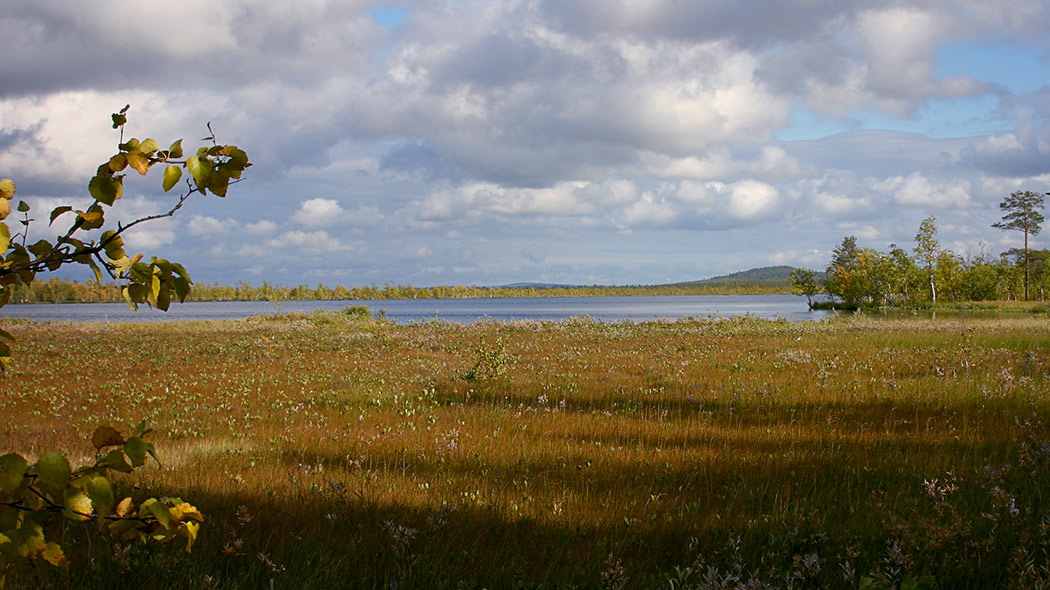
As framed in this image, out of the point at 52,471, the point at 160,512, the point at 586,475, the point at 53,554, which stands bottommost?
the point at 586,475

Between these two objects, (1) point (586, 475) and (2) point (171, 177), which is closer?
(2) point (171, 177)

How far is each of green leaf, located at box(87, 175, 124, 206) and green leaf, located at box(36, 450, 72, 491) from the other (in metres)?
0.82

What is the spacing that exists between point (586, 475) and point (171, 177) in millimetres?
5166

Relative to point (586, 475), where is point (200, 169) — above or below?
above

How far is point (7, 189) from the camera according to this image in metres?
2.10

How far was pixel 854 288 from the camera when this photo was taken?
4341 inches

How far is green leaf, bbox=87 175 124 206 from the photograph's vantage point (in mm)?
1976

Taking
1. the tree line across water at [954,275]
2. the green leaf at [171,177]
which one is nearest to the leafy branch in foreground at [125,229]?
the green leaf at [171,177]

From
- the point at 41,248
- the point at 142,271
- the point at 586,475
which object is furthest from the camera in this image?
the point at 586,475

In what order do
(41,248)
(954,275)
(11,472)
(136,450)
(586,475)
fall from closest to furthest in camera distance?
(11,472) < (136,450) < (41,248) < (586,475) < (954,275)

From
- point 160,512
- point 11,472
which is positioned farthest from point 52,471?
point 160,512

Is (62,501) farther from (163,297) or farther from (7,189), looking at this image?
(7,189)

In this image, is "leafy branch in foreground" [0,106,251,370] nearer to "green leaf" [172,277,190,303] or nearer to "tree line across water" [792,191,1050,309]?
"green leaf" [172,277,190,303]

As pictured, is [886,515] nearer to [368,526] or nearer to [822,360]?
[368,526]
